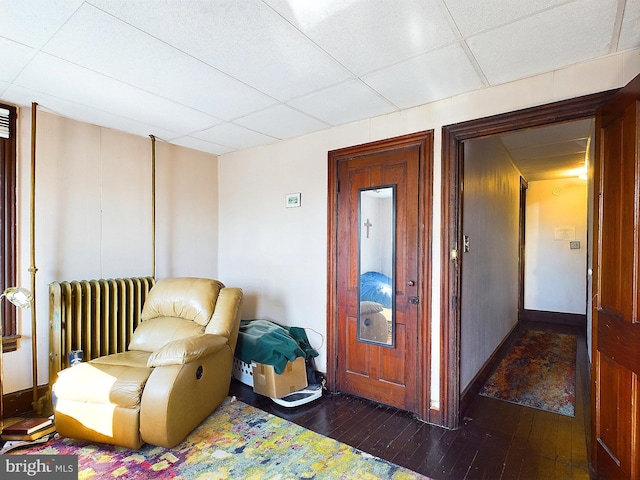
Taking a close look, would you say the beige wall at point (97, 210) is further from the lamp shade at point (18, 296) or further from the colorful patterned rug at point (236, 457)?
the colorful patterned rug at point (236, 457)

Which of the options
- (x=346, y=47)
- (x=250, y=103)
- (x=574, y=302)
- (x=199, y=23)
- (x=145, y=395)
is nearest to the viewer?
(x=199, y=23)

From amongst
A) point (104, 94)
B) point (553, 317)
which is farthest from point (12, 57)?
point (553, 317)

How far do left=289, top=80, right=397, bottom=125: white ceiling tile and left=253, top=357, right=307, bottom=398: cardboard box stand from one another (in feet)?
7.25

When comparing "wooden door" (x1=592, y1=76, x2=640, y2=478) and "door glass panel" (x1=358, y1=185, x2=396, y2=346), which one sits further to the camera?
"door glass panel" (x1=358, y1=185, x2=396, y2=346)

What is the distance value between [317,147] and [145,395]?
8.31 feet

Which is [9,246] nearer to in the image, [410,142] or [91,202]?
[91,202]

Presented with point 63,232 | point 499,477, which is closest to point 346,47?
point 499,477

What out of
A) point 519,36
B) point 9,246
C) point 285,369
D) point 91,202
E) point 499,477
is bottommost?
point 499,477

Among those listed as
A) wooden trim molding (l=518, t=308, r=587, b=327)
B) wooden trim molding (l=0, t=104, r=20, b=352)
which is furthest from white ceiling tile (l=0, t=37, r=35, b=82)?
wooden trim molding (l=518, t=308, r=587, b=327)

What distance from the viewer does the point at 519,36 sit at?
5.83ft

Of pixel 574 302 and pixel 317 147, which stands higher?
pixel 317 147

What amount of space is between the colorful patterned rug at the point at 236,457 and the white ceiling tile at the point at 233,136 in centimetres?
261

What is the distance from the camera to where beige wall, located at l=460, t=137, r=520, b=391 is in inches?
115

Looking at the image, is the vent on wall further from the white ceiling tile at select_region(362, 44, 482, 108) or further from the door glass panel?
the door glass panel
